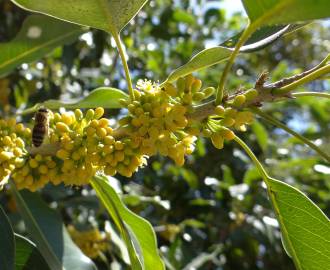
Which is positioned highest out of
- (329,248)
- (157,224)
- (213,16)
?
(213,16)

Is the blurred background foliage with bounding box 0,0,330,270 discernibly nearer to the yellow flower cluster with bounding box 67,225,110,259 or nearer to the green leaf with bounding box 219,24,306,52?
the yellow flower cluster with bounding box 67,225,110,259

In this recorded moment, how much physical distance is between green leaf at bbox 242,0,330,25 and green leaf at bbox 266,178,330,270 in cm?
53

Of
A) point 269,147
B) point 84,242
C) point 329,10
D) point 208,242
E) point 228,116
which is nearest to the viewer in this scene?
point 329,10

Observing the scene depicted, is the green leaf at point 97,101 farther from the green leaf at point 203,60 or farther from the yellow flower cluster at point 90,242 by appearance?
the yellow flower cluster at point 90,242

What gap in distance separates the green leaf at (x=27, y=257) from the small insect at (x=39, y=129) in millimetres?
368

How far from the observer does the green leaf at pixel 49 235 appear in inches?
67.2

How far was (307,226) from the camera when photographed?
1453mm

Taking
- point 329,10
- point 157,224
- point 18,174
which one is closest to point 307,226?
point 329,10

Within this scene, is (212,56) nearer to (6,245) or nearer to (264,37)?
(264,37)

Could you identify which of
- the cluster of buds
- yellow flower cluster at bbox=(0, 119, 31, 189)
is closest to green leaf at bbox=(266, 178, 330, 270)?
the cluster of buds

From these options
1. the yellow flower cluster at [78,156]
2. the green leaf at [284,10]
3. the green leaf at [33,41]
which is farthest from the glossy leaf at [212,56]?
the green leaf at [33,41]

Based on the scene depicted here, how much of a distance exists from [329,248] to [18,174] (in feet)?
3.15

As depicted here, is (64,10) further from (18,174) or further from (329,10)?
(329,10)

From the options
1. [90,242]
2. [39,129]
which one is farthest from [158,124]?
[90,242]
